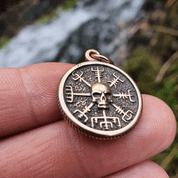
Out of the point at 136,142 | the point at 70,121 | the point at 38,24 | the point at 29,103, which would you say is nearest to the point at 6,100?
the point at 29,103

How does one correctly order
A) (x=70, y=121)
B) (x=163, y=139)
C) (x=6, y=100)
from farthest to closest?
(x=163, y=139) < (x=6, y=100) < (x=70, y=121)

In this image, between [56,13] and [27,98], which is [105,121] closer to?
[27,98]

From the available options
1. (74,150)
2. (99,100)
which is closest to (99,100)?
(99,100)

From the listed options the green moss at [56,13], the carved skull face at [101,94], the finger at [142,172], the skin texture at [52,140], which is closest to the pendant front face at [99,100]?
the carved skull face at [101,94]

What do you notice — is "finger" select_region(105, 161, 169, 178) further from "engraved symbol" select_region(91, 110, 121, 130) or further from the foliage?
the foliage

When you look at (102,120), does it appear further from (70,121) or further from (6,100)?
(6,100)

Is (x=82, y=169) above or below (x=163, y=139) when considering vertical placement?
below

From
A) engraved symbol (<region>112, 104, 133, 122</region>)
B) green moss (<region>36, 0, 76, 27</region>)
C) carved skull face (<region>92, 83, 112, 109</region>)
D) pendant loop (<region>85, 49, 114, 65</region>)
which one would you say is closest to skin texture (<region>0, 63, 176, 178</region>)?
engraved symbol (<region>112, 104, 133, 122</region>)

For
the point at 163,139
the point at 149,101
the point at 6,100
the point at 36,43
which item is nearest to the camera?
the point at 6,100
